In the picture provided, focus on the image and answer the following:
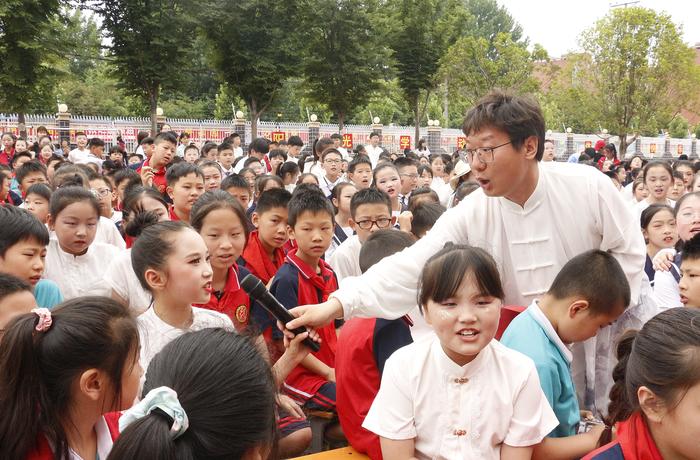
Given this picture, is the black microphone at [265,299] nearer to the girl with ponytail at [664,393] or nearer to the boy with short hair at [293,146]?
the girl with ponytail at [664,393]

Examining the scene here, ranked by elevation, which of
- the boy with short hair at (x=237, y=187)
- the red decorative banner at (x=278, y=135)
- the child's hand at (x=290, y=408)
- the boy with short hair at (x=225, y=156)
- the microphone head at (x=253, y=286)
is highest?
the red decorative banner at (x=278, y=135)

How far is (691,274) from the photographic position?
2.91m

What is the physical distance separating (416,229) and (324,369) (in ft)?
5.10

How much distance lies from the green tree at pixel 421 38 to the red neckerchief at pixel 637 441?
20.7m

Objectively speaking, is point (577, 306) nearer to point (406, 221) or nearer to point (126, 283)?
point (126, 283)

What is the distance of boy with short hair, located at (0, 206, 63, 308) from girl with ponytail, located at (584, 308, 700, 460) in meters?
2.40

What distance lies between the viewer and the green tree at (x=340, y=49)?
62.3 ft

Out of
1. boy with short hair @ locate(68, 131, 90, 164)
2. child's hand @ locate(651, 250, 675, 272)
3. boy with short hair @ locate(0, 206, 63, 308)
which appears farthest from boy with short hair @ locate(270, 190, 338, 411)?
boy with short hair @ locate(68, 131, 90, 164)

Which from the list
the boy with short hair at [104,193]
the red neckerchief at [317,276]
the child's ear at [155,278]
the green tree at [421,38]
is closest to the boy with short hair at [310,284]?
the red neckerchief at [317,276]

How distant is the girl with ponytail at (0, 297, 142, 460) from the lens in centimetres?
166

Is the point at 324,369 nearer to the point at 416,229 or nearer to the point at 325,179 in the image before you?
the point at 416,229

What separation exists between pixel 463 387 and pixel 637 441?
1.62 ft

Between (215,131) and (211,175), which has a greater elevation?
(215,131)

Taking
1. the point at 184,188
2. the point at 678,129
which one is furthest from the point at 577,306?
the point at 678,129
